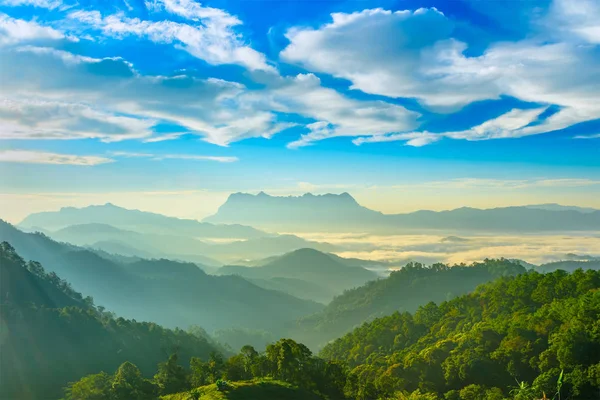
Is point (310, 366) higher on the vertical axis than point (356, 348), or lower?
higher

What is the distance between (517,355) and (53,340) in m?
125

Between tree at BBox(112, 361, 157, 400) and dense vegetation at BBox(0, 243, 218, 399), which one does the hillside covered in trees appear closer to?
tree at BBox(112, 361, 157, 400)

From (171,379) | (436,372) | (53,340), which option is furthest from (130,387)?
(53,340)

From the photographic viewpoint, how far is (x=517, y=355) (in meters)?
72.4

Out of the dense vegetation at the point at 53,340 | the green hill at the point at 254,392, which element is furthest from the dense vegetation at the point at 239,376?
the dense vegetation at the point at 53,340

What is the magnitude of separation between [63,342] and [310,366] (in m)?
96.2

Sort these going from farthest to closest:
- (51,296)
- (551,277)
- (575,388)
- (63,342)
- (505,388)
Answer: (51,296) → (63,342) → (551,277) → (505,388) → (575,388)

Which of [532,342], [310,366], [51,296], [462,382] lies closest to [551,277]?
[532,342]

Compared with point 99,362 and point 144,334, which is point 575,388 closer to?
point 99,362

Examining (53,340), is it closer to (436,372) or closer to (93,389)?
(93,389)

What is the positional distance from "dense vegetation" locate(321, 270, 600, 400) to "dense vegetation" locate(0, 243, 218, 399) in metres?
55.4

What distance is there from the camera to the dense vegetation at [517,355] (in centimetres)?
6194

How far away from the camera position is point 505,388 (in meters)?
70.3

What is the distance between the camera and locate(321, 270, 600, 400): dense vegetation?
6194 cm
